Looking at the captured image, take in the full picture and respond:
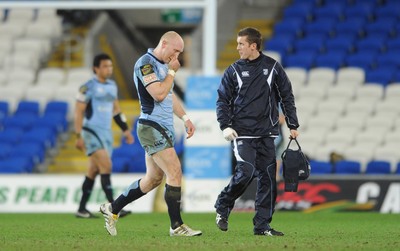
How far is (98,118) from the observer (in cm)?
1457

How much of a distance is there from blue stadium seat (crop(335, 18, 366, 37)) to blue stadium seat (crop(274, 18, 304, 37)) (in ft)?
2.71

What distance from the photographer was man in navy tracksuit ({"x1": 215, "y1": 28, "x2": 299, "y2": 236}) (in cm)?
1062

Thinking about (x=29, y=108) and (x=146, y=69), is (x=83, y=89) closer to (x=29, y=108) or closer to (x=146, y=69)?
(x=146, y=69)

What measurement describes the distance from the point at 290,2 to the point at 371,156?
6426 mm

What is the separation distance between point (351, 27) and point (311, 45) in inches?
36.3

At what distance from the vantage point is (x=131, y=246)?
30.5ft

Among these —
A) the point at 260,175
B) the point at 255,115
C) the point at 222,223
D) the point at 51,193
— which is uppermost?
the point at 255,115

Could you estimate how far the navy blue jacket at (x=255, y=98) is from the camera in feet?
34.9

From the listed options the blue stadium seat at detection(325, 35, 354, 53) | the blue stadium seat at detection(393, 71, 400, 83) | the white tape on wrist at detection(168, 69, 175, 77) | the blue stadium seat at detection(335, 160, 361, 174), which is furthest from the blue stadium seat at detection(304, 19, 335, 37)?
the white tape on wrist at detection(168, 69, 175, 77)

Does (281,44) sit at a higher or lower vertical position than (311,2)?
lower

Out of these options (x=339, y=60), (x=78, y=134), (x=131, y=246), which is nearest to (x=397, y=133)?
(x=339, y=60)

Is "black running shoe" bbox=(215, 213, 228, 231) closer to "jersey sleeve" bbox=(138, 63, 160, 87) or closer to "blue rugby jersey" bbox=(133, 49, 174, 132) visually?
"blue rugby jersey" bbox=(133, 49, 174, 132)

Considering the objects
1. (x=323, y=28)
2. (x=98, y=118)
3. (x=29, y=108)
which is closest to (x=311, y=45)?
(x=323, y=28)

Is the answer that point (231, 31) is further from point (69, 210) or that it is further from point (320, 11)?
point (69, 210)
